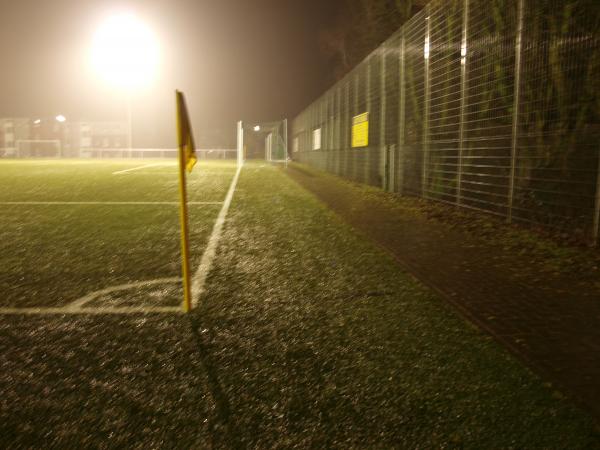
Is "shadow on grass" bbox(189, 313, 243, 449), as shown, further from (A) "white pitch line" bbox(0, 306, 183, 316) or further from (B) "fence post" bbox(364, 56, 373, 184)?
(B) "fence post" bbox(364, 56, 373, 184)

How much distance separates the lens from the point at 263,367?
327 centimetres

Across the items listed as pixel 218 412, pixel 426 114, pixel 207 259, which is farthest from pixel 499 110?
pixel 218 412

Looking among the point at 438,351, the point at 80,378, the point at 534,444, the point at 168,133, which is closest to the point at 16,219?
the point at 80,378

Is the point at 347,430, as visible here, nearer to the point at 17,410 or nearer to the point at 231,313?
the point at 17,410

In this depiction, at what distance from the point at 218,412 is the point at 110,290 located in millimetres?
2679

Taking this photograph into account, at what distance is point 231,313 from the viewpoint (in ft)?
14.2

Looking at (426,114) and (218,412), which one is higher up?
(426,114)

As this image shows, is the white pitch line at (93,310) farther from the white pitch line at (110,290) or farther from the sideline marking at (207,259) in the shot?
the sideline marking at (207,259)

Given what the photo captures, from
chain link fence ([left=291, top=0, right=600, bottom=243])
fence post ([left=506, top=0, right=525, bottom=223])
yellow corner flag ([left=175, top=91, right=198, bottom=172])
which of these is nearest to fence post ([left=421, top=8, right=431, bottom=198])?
chain link fence ([left=291, top=0, right=600, bottom=243])

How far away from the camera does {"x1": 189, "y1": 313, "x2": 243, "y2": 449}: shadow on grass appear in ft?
8.03

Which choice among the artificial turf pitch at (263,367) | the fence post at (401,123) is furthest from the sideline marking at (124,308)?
the fence post at (401,123)

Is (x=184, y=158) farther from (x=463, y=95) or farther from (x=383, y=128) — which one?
(x=383, y=128)

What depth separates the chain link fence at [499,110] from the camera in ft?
22.9

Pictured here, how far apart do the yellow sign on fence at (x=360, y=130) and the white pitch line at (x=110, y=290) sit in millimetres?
13206
